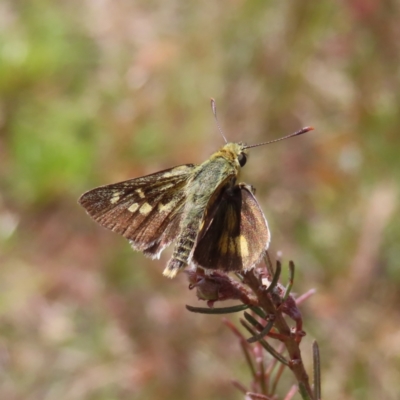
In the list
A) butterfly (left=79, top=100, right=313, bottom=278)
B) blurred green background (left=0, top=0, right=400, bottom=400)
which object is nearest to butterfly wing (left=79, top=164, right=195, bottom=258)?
butterfly (left=79, top=100, right=313, bottom=278)

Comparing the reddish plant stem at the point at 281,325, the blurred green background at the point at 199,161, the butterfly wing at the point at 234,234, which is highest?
the blurred green background at the point at 199,161

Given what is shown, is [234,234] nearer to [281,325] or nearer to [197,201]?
[197,201]

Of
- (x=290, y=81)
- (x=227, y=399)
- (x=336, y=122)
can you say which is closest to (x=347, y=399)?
(x=227, y=399)

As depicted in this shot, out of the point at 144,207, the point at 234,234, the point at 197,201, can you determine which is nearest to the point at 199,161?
the point at 144,207

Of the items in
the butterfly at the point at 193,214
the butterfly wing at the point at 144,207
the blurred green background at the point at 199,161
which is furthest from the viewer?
the blurred green background at the point at 199,161

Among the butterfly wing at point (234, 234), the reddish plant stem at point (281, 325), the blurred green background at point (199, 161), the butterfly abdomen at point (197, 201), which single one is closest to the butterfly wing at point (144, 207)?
the butterfly abdomen at point (197, 201)

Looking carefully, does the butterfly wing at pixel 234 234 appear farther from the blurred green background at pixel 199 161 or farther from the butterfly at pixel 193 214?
the blurred green background at pixel 199 161

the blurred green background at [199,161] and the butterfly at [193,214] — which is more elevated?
the blurred green background at [199,161]
